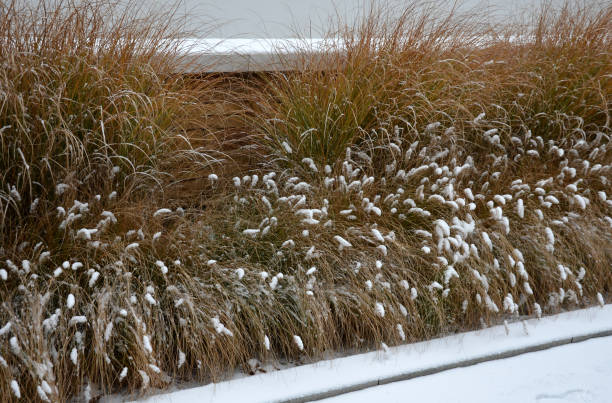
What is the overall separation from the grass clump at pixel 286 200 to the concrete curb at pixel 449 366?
0.55 ft

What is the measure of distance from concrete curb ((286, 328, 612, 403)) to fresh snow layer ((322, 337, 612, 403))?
24mm

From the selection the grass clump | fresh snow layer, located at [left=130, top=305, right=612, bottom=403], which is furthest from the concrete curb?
the grass clump

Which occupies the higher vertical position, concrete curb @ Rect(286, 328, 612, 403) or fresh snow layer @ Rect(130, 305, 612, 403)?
fresh snow layer @ Rect(130, 305, 612, 403)

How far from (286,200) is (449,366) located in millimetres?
980

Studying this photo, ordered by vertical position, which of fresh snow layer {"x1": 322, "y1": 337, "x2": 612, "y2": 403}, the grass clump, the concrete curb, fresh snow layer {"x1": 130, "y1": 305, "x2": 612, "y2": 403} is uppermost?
the grass clump

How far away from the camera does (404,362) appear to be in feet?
8.36

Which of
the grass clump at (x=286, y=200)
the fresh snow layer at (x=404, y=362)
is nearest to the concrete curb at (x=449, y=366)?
the fresh snow layer at (x=404, y=362)

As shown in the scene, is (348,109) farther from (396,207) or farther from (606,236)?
(606,236)

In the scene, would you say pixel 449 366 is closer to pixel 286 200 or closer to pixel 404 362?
pixel 404 362

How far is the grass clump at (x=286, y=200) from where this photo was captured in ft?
7.63

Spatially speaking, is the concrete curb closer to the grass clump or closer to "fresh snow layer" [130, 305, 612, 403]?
"fresh snow layer" [130, 305, 612, 403]

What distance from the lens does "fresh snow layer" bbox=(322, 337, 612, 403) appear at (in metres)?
2.36

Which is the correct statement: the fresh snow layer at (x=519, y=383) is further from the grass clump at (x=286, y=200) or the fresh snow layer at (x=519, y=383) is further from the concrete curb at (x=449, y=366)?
the grass clump at (x=286, y=200)

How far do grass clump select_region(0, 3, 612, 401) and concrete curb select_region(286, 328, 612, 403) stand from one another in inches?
6.5
